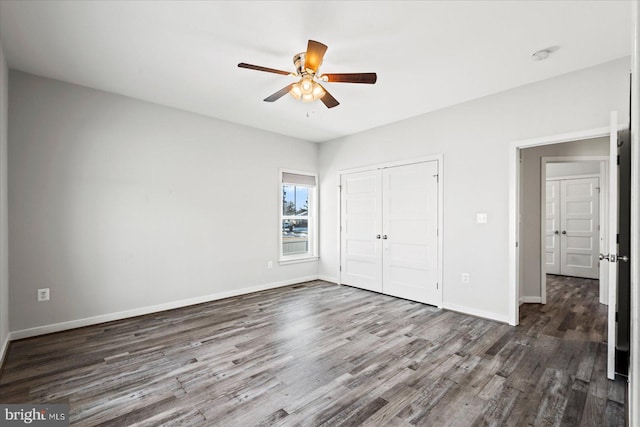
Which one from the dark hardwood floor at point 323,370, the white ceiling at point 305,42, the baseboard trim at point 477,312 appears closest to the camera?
the dark hardwood floor at point 323,370

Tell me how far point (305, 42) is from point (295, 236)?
12.4 ft

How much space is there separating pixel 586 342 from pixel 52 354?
5.21m

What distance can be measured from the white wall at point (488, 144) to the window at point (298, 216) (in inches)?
77.1

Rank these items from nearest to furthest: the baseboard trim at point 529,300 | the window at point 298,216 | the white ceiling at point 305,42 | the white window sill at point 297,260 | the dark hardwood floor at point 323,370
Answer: the dark hardwood floor at point 323,370, the white ceiling at point 305,42, the baseboard trim at point 529,300, the white window sill at point 297,260, the window at point 298,216

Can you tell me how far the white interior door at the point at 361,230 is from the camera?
5062 millimetres

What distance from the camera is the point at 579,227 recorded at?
6.18 metres

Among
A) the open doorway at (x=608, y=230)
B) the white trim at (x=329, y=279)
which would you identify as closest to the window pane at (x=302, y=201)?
the white trim at (x=329, y=279)

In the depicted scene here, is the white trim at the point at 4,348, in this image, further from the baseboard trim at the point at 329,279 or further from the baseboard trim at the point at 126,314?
the baseboard trim at the point at 329,279

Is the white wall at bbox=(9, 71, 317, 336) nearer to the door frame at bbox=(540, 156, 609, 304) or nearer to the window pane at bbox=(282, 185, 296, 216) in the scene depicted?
the window pane at bbox=(282, 185, 296, 216)

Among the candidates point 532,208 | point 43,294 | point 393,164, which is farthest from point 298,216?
point 532,208

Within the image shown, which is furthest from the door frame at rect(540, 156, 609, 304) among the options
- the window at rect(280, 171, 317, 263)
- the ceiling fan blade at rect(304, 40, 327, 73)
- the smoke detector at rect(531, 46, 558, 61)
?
the ceiling fan blade at rect(304, 40, 327, 73)

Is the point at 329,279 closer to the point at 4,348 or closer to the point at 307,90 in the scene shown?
the point at 307,90

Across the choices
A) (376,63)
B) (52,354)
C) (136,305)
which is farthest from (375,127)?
(52,354)

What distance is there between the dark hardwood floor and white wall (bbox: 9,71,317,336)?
1.59 feet
